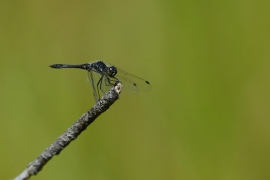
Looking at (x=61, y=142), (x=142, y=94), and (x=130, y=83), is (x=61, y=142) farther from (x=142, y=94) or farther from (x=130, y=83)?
(x=142, y=94)

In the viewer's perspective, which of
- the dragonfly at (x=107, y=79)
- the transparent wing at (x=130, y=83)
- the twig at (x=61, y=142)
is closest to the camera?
the twig at (x=61, y=142)

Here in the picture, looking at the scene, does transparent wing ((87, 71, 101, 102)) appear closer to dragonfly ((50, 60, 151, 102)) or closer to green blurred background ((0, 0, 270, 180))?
dragonfly ((50, 60, 151, 102))

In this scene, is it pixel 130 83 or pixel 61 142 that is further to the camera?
pixel 130 83

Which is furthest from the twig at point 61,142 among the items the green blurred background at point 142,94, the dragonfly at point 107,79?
the green blurred background at point 142,94

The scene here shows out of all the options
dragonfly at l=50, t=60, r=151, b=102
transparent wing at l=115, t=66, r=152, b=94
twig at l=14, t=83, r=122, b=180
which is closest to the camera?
twig at l=14, t=83, r=122, b=180

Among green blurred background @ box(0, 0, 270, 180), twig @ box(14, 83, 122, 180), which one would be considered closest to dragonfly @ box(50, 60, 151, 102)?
green blurred background @ box(0, 0, 270, 180)

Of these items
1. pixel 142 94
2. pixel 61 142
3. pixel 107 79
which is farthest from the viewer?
pixel 142 94

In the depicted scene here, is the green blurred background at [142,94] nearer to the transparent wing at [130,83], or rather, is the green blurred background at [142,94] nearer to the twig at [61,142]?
the transparent wing at [130,83]

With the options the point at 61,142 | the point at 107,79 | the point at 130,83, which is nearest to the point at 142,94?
the point at 130,83

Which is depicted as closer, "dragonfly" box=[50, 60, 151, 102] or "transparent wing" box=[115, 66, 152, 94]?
"dragonfly" box=[50, 60, 151, 102]
